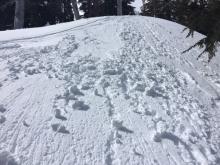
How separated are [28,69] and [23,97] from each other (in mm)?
1417

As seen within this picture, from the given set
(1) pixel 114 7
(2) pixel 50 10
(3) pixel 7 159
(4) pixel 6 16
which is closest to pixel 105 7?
(1) pixel 114 7

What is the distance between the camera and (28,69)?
7.08 m

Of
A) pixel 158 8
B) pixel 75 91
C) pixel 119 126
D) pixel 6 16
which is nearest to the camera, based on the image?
pixel 119 126

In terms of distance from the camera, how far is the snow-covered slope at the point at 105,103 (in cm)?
449

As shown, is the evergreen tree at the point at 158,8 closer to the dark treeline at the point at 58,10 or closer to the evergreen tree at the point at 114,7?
the dark treeline at the point at 58,10

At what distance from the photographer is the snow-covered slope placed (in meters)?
4.49

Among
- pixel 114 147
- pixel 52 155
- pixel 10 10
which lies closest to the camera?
pixel 52 155

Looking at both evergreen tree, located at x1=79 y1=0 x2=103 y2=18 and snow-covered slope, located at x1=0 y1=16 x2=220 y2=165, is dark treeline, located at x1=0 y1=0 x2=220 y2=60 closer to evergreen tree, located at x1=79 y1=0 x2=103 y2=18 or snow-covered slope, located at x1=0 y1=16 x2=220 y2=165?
evergreen tree, located at x1=79 y1=0 x2=103 y2=18

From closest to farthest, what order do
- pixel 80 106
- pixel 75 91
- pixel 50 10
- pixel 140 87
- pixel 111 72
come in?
pixel 80 106, pixel 75 91, pixel 140 87, pixel 111 72, pixel 50 10

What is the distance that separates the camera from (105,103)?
19.3 feet

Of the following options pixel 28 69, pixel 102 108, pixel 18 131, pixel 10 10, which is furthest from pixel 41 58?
pixel 10 10

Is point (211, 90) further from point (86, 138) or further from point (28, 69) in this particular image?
point (28, 69)

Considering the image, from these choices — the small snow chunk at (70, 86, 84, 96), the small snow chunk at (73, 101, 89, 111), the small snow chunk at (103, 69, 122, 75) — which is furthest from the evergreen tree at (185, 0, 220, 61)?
the small snow chunk at (73, 101, 89, 111)

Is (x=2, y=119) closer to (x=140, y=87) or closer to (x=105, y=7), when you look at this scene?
(x=140, y=87)
